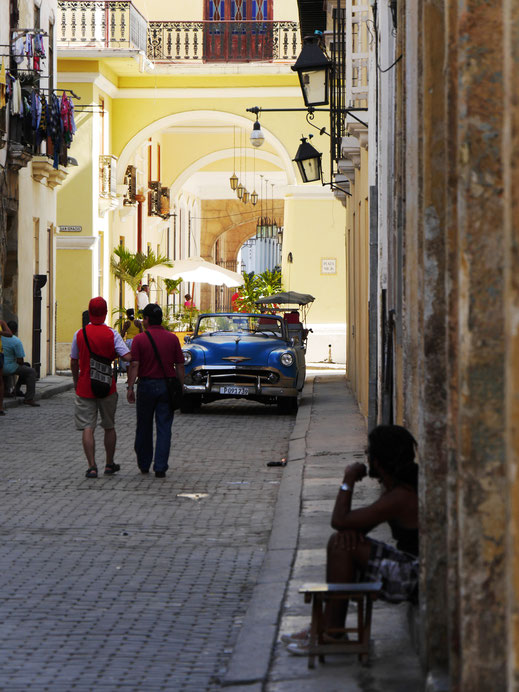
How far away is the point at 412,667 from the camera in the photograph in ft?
16.7

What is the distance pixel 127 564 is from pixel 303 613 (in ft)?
5.96

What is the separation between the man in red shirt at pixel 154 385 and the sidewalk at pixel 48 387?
27.6 feet

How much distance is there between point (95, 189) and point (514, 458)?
29629mm

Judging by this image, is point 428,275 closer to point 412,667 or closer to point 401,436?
point 401,436

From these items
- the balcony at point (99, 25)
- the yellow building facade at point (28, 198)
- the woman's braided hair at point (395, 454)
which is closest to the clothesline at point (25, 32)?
the yellow building facade at point (28, 198)

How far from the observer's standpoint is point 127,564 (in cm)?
771

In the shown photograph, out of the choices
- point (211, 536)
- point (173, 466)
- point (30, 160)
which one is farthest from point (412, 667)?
point (30, 160)

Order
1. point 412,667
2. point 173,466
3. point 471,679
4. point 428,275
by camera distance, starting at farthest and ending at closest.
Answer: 1. point 173,466
2. point 412,667
3. point 428,275
4. point 471,679

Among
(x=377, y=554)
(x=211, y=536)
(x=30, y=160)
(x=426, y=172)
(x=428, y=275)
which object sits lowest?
(x=211, y=536)

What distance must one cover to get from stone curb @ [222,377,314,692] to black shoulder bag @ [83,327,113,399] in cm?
177

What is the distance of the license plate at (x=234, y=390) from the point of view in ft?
61.6

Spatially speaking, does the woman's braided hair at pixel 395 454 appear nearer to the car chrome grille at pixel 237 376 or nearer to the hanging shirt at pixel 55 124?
the car chrome grille at pixel 237 376

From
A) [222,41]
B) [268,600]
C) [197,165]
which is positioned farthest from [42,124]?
[197,165]

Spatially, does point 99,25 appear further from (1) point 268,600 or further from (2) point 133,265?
(1) point 268,600
